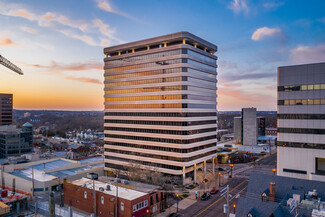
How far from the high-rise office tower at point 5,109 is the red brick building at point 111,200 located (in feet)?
485

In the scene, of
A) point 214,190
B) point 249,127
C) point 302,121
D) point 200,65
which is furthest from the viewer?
point 249,127

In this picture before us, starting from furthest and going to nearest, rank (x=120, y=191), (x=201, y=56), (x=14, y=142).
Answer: (x=14, y=142) < (x=201, y=56) < (x=120, y=191)

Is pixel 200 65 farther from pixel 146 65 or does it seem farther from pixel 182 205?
pixel 182 205

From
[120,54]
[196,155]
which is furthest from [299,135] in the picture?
[120,54]

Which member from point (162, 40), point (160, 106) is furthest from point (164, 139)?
point (162, 40)

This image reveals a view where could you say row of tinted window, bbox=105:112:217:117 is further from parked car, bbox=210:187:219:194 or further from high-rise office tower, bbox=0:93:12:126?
high-rise office tower, bbox=0:93:12:126

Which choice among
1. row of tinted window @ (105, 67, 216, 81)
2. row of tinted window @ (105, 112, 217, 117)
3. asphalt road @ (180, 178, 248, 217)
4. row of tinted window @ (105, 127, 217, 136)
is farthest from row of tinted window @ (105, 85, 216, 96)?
asphalt road @ (180, 178, 248, 217)

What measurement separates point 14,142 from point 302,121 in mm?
110054

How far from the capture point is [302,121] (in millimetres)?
56062

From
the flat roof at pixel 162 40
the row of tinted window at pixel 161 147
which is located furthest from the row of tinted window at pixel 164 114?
the flat roof at pixel 162 40

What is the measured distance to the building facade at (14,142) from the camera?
103812mm

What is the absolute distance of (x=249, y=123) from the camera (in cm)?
13575

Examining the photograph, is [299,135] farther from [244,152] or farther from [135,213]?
[244,152]

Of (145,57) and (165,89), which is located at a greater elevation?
(145,57)
